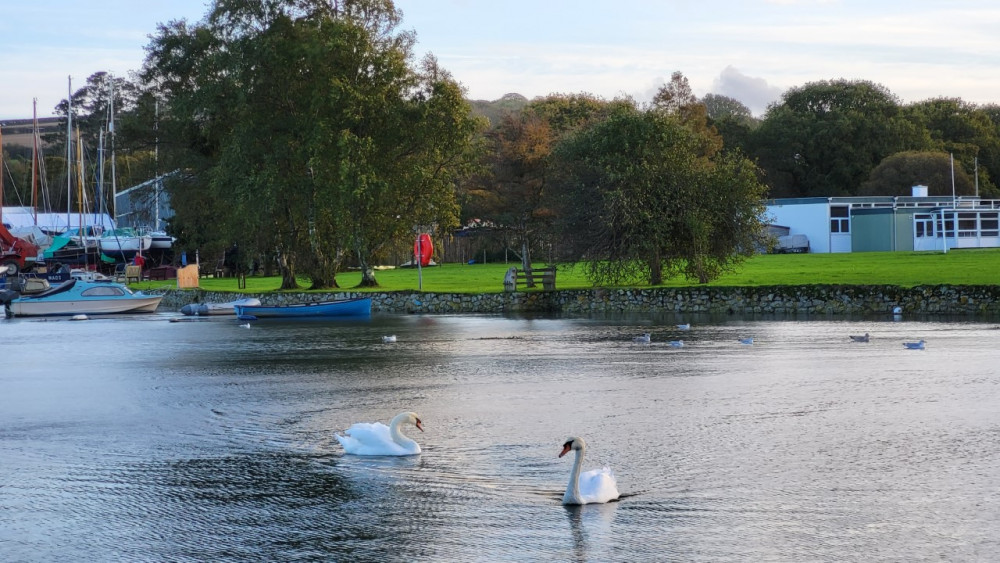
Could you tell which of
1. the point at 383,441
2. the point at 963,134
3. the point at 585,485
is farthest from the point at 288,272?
the point at 963,134

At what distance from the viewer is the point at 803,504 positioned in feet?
37.3

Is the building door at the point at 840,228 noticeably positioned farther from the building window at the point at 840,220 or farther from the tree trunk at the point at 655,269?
the tree trunk at the point at 655,269

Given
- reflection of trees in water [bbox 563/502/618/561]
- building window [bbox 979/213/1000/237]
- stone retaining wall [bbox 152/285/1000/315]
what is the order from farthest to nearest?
1. building window [bbox 979/213/1000/237]
2. stone retaining wall [bbox 152/285/1000/315]
3. reflection of trees in water [bbox 563/502/618/561]

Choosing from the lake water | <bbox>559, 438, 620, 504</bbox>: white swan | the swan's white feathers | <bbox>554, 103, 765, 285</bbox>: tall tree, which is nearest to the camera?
the lake water

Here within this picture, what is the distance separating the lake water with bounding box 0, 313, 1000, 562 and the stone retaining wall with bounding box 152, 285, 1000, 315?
1042 centimetres

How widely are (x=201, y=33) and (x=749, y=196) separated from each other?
27.4 meters

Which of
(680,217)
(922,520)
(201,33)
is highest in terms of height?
(201,33)

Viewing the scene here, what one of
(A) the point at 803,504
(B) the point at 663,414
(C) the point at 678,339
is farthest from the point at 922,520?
(C) the point at 678,339

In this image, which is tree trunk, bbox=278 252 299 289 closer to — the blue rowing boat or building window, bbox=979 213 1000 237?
the blue rowing boat

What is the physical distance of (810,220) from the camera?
81688mm

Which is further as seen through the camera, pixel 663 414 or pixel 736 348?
pixel 736 348

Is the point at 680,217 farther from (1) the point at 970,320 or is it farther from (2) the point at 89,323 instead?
(2) the point at 89,323


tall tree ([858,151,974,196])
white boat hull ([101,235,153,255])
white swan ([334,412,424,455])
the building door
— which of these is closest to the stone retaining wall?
white swan ([334,412,424,455])

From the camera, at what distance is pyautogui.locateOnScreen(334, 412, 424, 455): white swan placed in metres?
14.1
